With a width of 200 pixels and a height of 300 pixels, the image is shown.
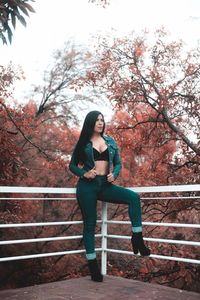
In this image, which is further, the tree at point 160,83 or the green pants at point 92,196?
the tree at point 160,83

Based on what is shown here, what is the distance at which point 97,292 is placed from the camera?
3.00 m

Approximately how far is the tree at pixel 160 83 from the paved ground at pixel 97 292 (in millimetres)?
6156

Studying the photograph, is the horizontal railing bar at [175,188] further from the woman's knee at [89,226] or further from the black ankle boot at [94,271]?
the black ankle boot at [94,271]

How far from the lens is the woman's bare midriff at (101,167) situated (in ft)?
10.7

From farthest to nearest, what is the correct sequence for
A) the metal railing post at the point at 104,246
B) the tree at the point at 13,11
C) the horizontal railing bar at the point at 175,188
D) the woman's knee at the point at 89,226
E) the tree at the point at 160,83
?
the tree at the point at 160,83 < the tree at the point at 13,11 < the metal railing post at the point at 104,246 < the woman's knee at the point at 89,226 < the horizontal railing bar at the point at 175,188

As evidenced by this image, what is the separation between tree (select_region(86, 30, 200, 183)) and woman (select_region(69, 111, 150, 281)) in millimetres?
6067

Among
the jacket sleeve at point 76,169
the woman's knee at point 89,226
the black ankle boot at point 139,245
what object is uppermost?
the jacket sleeve at point 76,169

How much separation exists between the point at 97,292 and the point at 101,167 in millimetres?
1022

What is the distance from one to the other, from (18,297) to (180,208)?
225 inches

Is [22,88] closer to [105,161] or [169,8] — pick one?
[169,8]

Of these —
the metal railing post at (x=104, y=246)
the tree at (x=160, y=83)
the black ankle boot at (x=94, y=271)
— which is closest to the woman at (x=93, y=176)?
the black ankle boot at (x=94, y=271)

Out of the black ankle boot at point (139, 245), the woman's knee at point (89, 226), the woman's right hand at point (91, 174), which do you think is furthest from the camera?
the woman's knee at point (89, 226)

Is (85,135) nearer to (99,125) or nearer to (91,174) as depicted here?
(99,125)

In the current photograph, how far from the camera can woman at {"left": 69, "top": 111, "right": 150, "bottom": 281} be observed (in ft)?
10.7
